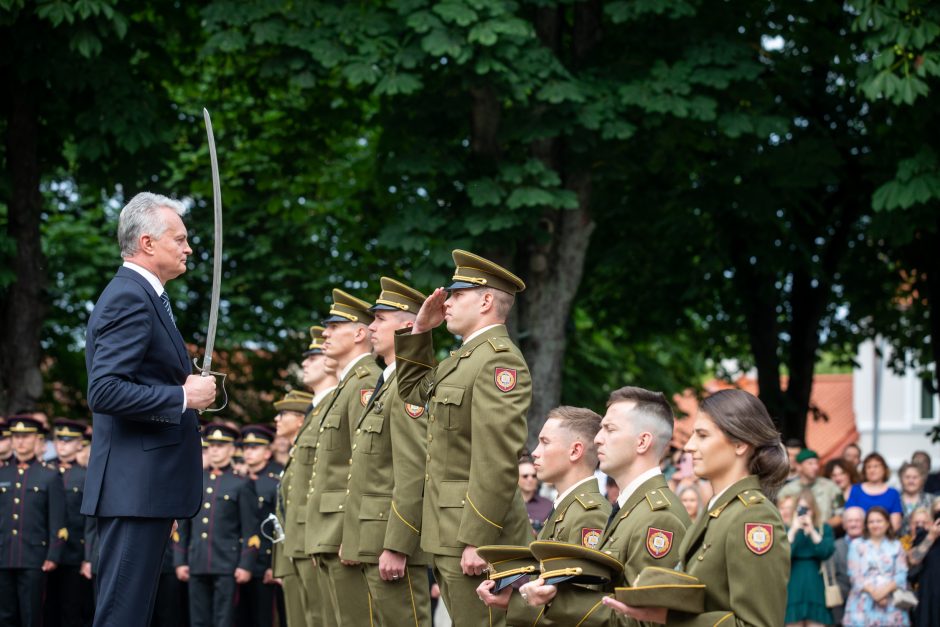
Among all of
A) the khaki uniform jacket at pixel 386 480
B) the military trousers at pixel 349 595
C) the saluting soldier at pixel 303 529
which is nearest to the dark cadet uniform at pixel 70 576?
the saluting soldier at pixel 303 529

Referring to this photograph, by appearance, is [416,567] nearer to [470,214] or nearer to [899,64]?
[470,214]

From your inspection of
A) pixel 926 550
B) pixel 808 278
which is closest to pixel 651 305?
pixel 808 278

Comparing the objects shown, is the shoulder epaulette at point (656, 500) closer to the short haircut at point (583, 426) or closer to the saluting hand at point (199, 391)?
the short haircut at point (583, 426)

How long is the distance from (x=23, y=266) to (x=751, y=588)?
1219 centimetres

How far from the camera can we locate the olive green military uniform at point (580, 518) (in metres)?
6.01

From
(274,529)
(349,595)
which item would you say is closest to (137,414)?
(349,595)

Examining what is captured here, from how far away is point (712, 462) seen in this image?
16.5 ft

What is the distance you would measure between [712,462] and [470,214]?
9.32m

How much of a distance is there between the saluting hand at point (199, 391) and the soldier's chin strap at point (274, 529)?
4.47 meters

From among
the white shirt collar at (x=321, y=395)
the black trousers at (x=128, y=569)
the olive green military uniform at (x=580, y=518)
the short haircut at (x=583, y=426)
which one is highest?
the white shirt collar at (x=321, y=395)

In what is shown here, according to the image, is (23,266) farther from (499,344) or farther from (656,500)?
(656,500)

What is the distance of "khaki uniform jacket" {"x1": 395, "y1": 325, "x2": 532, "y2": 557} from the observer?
21.2 feet

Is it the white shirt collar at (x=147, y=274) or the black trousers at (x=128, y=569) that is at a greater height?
the white shirt collar at (x=147, y=274)

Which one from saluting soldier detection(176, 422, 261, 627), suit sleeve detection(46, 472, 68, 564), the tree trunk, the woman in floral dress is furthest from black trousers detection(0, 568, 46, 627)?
the woman in floral dress
